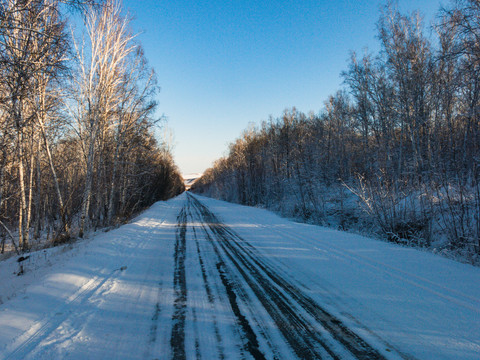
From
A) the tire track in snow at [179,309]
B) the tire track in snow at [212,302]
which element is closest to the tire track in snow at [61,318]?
the tire track in snow at [179,309]

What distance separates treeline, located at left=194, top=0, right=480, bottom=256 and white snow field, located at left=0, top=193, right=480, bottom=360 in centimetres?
309

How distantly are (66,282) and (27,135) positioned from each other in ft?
27.8

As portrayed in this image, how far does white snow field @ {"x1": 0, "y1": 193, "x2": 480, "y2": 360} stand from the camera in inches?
94.0

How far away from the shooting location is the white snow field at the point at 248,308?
239 cm

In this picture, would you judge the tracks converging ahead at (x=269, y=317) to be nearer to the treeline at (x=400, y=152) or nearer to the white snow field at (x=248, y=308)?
the white snow field at (x=248, y=308)

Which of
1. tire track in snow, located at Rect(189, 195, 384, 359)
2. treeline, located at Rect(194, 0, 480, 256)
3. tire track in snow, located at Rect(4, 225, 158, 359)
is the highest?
treeline, located at Rect(194, 0, 480, 256)

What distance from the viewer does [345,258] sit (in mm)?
5531

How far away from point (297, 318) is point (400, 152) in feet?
55.2

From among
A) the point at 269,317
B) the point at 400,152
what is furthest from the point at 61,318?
the point at 400,152

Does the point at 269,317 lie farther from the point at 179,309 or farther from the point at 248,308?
the point at 179,309

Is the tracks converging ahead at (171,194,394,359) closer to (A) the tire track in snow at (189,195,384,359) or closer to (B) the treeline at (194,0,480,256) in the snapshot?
(A) the tire track in snow at (189,195,384,359)

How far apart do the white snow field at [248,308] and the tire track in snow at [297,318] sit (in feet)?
0.05

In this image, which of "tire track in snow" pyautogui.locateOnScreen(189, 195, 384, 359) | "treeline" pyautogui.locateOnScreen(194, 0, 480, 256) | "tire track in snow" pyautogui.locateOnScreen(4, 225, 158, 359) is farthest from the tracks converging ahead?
"treeline" pyautogui.locateOnScreen(194, 0, 480, 256)

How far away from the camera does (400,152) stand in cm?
1583
